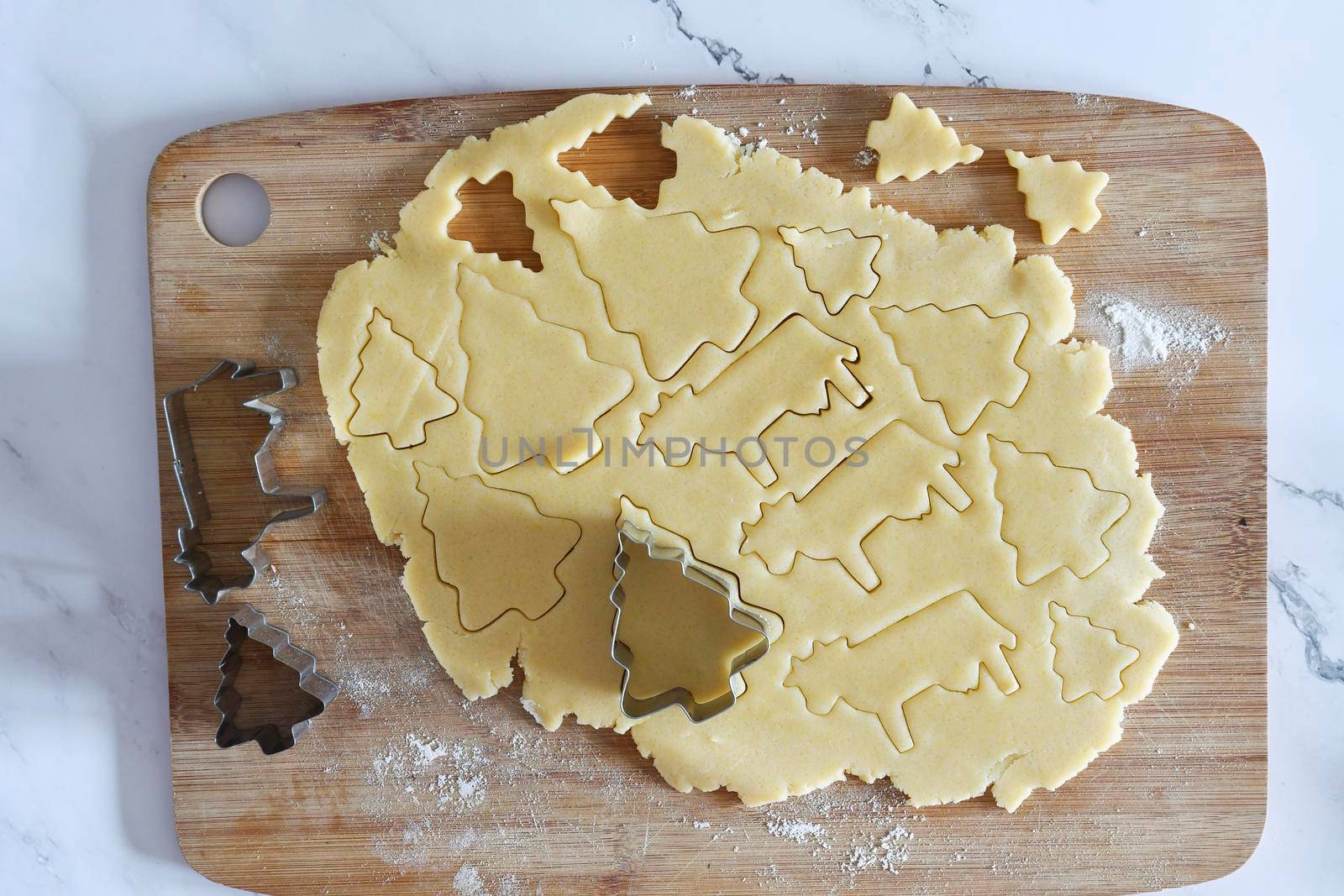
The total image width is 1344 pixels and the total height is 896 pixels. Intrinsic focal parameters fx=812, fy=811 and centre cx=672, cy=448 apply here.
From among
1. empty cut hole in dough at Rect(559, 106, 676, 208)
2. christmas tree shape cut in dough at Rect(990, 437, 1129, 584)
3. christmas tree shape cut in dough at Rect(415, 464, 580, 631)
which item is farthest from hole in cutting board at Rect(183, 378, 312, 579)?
christmas tree shape cut in dough at Rect(990, 437, 1129, 584)

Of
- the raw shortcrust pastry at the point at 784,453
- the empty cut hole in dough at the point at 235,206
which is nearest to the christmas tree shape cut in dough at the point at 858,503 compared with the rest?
the raw shortcrust pastry at the point at 784,453

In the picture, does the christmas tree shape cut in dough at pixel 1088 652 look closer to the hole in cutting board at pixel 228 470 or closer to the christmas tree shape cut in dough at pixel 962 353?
the christmas tree shape cut in dough at pixel 962 353

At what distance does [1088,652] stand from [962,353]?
48 cm

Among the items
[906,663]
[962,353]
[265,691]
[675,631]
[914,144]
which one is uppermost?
[914,144]

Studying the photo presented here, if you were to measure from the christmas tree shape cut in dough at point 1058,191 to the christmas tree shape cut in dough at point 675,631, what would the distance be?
0.73m

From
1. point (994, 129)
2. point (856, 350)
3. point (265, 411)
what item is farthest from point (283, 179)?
point (994, 129)

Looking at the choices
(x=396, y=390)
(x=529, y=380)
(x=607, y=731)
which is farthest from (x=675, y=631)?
(x=396, y=390)

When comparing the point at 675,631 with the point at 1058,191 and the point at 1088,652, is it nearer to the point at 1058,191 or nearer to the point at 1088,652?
the point at 1088,652

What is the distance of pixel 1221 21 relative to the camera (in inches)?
48.5

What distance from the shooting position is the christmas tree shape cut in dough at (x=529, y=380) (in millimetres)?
1192

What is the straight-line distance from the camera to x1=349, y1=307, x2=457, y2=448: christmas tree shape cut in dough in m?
1.20

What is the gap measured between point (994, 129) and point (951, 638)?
749 millimetres

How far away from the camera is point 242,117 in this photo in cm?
125

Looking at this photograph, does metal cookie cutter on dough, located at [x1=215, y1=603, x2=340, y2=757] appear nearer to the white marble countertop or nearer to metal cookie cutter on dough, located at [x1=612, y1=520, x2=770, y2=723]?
the white marble countertop
